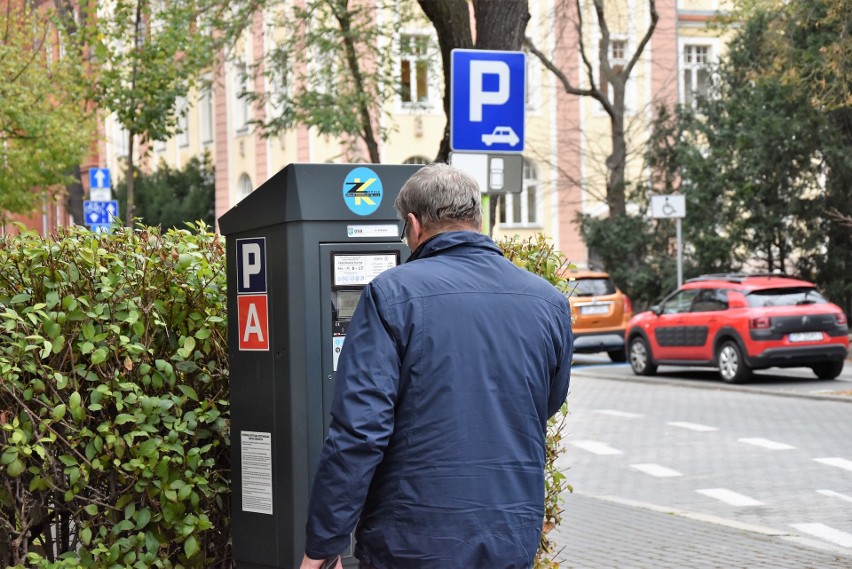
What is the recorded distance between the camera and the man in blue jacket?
325 centimetres

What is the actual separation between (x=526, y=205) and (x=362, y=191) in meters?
42.9

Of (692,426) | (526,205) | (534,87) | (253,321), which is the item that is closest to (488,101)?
(253,321)

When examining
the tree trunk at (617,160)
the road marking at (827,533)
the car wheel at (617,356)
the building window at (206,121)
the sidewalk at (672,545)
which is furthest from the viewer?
the building window at (206,121)

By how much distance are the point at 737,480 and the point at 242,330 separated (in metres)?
7.17

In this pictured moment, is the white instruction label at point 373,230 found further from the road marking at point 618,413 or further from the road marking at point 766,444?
the road marking at point 618,413

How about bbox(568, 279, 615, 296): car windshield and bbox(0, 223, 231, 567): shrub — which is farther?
bbox(568, 279, 615, 296): car windshield

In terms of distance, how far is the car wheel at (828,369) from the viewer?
65.6 feet

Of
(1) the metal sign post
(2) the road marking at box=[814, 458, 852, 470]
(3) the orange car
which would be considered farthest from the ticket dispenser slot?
(3) the orange car

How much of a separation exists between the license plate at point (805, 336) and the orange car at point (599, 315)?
6015 millimetres

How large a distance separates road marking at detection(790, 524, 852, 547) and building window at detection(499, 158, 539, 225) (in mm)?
37886

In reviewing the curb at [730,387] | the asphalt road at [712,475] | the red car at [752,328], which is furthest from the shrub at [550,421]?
the red car at [752,328]

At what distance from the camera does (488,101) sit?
9883 mm

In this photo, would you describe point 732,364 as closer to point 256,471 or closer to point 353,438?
point 256,471

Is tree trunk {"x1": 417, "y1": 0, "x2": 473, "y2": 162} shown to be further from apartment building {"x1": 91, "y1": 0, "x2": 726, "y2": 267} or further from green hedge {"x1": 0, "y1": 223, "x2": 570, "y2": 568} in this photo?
apartment building {"x1": 91, "y1": 0, "x2": 726, "y2": 267}
